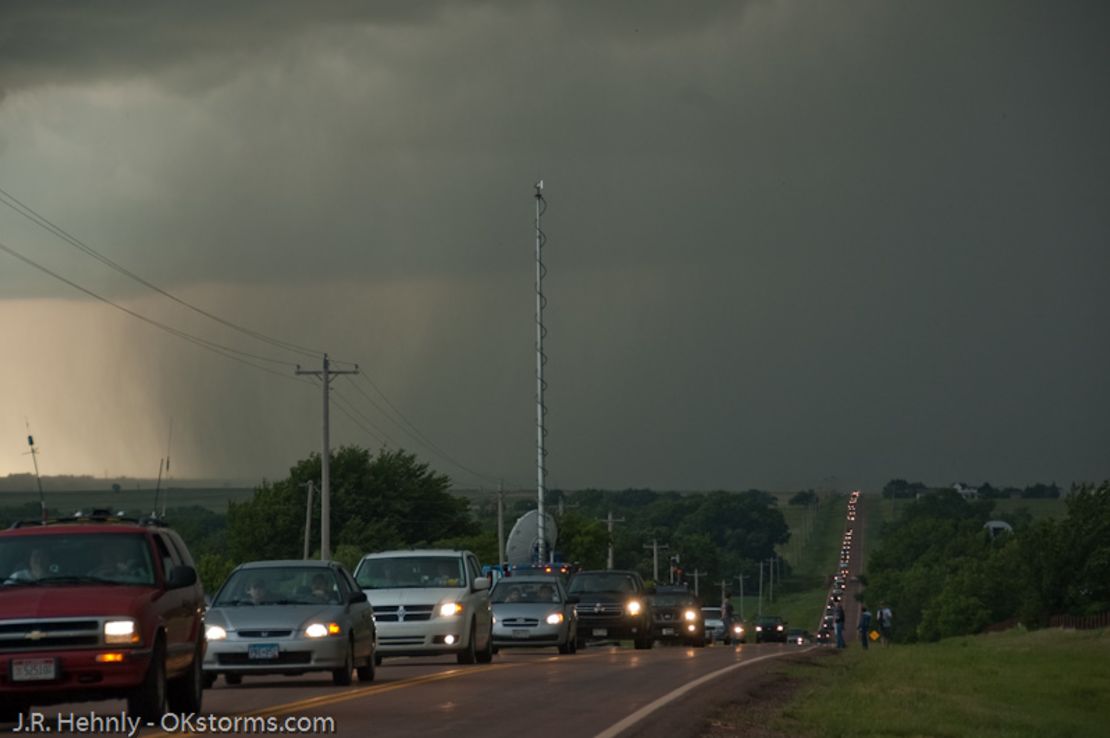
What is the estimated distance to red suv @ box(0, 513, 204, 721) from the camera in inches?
672

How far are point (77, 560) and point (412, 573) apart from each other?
14495 mm

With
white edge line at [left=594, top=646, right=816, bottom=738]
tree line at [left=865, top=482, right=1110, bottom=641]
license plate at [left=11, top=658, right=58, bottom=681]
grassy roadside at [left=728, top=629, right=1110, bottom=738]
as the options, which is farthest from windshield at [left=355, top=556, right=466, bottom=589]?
tree line at [left=865, top=482, right=1110, bottom=641]

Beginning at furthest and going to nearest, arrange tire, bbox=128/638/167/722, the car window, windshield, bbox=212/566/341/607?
windshield, bbox=212/566/341/607, the car window, tire, bbox=128/638/167/722

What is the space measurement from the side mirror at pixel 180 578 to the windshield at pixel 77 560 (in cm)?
19

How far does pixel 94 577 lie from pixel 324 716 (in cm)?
264

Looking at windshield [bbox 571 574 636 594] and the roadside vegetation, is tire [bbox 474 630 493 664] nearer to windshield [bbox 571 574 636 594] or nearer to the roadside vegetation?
the roadside vegetation

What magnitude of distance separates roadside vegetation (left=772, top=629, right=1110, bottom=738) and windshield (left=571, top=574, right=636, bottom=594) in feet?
25.9

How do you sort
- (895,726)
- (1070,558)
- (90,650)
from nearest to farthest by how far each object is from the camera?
1. (90,650)
2. (895,726)
3. (1070,558)

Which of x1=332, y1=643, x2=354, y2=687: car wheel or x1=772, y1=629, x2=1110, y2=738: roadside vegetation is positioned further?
x1=332, y1=643, x2=354, y2=687: car wheel

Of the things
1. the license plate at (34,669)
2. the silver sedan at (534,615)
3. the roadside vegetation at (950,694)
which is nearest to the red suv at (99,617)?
the license plate at (34,669)

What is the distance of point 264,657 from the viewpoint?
24344mm

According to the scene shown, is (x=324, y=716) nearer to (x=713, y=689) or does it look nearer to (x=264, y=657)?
(x=264, y=657)

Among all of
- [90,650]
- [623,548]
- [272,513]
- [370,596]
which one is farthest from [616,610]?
[623,548]

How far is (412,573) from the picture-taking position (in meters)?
32.8
